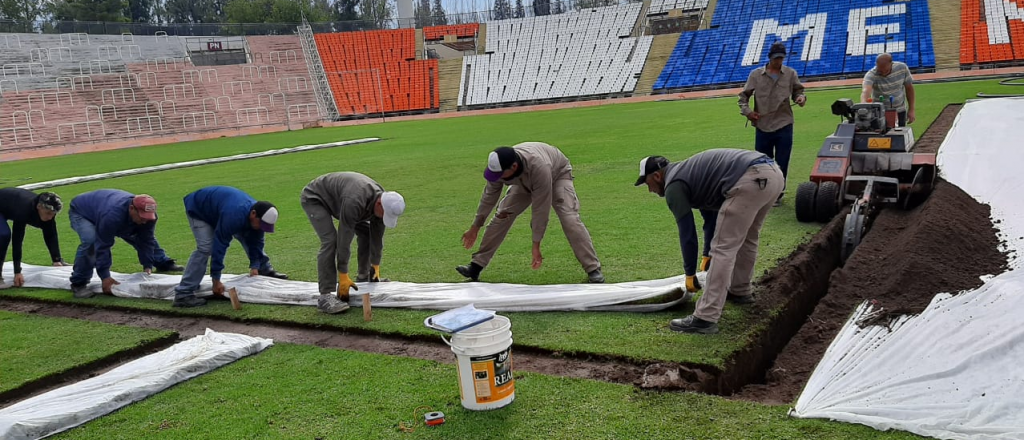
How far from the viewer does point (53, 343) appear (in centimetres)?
568


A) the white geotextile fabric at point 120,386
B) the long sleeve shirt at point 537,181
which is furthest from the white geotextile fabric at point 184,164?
the long sleeve shirt at point 537,181

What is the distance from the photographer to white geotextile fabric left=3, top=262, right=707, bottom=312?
525 centimetres

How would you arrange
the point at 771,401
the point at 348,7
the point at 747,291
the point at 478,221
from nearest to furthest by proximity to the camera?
the point at 771,401 < the point at 747,291 < the point at 478,221 < the point at 348,7

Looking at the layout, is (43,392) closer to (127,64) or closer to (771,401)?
(771,401)

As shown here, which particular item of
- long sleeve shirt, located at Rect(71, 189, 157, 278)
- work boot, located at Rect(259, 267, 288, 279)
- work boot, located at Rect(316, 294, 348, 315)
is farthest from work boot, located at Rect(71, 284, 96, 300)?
work boot, located at Rect(316, 294, 348, 315)

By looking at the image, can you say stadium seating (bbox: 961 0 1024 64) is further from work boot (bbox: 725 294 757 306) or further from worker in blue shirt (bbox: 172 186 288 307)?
worker in blue shirt (bbox: 172 186 288 307)

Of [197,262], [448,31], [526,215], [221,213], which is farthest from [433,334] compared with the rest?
[448,31]


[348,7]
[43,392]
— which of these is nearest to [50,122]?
[43,392]

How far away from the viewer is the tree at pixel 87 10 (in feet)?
193

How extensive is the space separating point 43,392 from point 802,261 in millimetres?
6069

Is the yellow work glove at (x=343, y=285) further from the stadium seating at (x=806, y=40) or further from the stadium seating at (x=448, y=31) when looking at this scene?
the stadium seating at (x=448, y=31)

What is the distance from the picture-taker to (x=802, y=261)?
5.99 meters

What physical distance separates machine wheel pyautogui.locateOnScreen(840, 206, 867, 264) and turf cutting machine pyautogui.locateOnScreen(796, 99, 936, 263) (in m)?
0.65

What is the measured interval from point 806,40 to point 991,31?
338 inches
